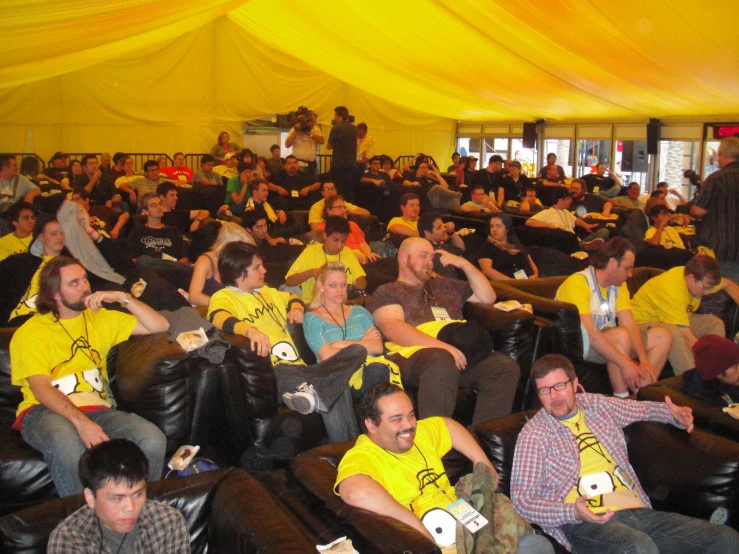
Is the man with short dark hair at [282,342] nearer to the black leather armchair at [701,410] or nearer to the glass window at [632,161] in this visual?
the black leather armchair at [701,410]

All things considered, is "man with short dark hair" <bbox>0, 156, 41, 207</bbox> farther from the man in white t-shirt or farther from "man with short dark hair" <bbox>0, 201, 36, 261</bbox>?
the man in white t-shirt

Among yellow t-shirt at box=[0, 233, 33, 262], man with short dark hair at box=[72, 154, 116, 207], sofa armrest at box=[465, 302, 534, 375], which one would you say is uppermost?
man with short dark hair at box=[72, 154, 116, 207]

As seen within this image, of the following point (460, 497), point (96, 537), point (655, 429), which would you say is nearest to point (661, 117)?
point (655, 429)

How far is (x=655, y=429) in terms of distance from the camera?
10.2ft

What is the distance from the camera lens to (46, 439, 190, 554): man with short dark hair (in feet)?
7.04

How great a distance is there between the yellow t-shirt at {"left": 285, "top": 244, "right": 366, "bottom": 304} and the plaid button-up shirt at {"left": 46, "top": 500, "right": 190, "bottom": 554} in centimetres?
277

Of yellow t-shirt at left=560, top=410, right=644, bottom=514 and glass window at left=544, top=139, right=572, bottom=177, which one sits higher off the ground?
glass window at left=544, top=139, right=572, bottom=177

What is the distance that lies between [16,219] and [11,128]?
6.80 meters

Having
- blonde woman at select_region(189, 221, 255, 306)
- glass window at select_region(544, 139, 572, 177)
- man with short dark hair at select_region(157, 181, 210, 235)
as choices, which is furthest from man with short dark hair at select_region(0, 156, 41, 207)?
glass window at select_region(544, 139, 572, 177)

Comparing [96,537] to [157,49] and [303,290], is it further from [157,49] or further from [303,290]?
[157,49]

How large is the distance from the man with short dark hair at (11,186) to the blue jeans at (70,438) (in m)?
4.20

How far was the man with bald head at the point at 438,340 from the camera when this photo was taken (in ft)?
11.8

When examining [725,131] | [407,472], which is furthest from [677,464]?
[725,131]

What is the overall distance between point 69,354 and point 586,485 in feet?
6.99
